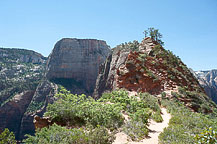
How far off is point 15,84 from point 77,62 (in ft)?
88.1

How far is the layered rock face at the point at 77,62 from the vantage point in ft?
240

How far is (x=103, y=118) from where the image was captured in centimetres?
746

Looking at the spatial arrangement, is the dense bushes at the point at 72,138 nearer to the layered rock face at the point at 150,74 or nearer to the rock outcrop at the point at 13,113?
the layered rock face at the point at 150,74

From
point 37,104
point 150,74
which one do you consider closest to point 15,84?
point 37,104

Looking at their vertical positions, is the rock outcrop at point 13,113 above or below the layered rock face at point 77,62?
below

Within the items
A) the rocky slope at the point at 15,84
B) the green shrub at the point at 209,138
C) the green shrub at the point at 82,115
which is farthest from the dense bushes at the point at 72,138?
the rocky slope at the point at 15,84

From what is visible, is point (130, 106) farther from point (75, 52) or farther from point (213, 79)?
point (213, 79)

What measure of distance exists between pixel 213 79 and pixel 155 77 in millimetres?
103802

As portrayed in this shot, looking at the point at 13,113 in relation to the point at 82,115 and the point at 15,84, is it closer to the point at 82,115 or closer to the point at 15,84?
the point at 15,84

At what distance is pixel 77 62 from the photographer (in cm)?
7619

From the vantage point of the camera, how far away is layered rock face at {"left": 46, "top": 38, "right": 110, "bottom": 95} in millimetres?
73188

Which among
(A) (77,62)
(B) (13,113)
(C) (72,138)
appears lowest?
(B) (13,113)

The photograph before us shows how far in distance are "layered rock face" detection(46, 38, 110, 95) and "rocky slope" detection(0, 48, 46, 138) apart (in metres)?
10.4

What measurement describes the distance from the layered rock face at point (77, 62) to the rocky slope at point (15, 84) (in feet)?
34.3
